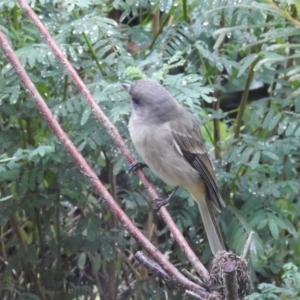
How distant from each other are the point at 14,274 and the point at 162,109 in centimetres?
144

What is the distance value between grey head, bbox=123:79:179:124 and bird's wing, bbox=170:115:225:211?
0.32 ft

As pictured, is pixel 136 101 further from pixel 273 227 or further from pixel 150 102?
pixel 273 227

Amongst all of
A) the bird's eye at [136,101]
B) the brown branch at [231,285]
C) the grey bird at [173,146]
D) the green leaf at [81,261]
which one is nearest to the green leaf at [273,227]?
the grey bird at [173,146]

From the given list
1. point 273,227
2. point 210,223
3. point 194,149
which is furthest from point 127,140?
point 273,227

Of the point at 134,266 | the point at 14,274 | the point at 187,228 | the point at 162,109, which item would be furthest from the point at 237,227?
the point at 14,274

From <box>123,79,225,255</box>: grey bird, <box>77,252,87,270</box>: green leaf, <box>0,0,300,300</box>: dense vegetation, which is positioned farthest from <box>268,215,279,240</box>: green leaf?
<box>77,252,87,270</box>: green leaf

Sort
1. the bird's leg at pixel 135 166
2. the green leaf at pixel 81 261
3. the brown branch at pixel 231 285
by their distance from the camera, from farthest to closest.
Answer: the green leaf at pixel 81 261 < the bird's leg at pixel 135 166 < the brown branch at pixel 231 285

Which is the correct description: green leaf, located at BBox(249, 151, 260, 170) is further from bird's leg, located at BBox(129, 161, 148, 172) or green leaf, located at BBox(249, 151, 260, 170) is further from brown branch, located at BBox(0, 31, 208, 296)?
brown branch, located at BBox(0, 31, 208, 296)

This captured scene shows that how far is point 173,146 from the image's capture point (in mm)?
3576

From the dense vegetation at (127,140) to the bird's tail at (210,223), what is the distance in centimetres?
12

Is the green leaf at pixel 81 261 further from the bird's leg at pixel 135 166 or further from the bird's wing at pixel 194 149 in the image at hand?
the bird's leg at pixel 135 166

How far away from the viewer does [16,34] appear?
3482 mm

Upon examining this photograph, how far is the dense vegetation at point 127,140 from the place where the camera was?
332 cm

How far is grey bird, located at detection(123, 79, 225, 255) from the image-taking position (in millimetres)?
3322
